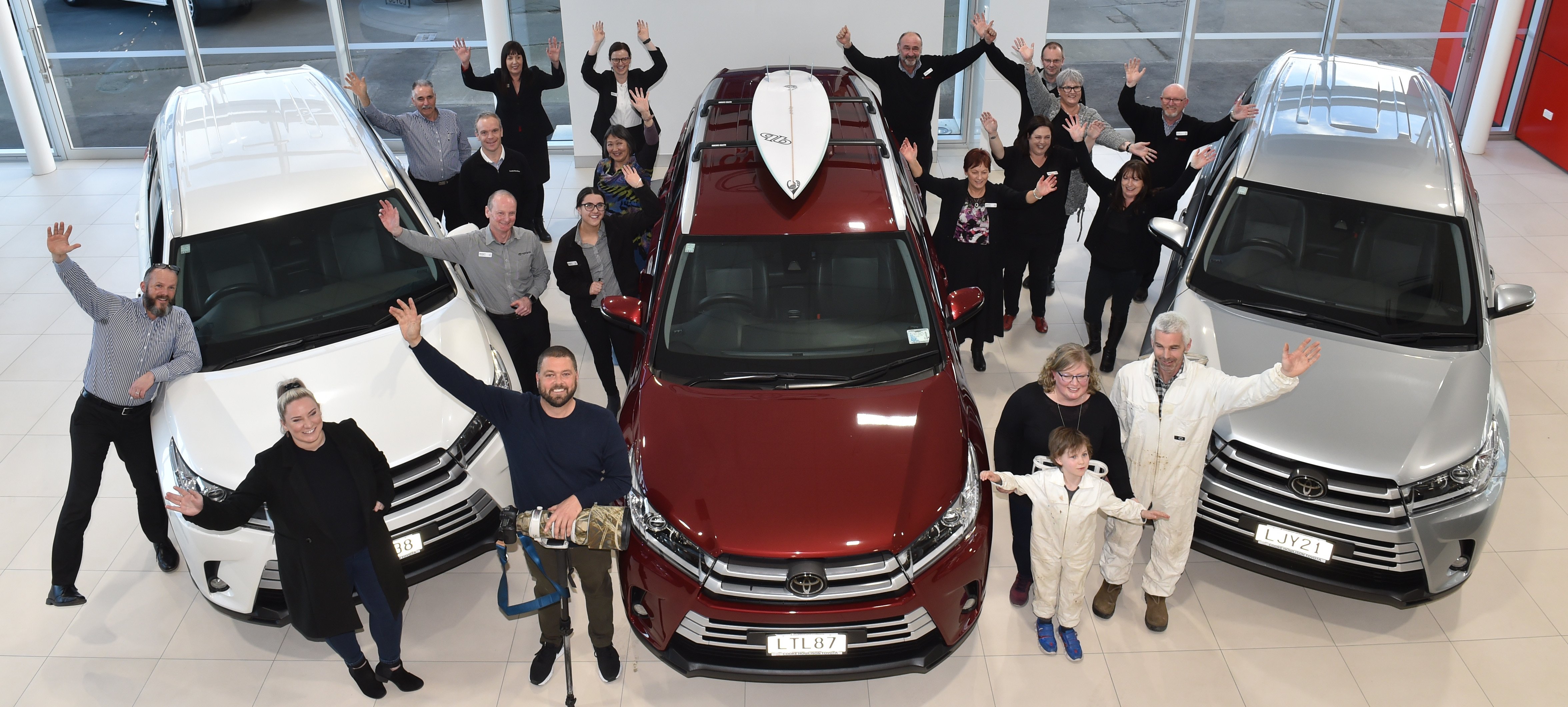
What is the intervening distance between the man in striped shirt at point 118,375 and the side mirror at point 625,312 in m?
1.79

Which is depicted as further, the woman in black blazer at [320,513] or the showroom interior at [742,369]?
the showroom interior at [742,369]

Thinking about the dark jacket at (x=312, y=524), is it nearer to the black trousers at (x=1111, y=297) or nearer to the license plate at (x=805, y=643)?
the license plate at (x=805, y=643)

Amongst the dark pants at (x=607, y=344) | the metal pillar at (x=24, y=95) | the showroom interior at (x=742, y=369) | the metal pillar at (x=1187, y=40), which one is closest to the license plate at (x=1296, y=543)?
the showroom interior at (x=742, y=369)

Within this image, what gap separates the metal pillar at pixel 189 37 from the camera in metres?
9.52

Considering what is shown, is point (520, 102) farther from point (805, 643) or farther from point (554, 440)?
point (805, 643)

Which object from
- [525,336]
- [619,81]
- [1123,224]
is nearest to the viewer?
[525,336]

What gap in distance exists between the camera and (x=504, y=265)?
5379 millimetres

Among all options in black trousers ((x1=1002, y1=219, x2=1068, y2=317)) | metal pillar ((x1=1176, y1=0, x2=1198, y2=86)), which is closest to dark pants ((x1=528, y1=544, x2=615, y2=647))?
black trousers ((x1=1002, y1=219, x2=1068, y2=317))

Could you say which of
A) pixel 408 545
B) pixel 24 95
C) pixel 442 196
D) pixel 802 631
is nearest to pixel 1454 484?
pixel 802 631

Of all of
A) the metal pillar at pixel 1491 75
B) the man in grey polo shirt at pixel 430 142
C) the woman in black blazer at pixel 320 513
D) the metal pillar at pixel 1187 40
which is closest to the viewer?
the woman in black blazer at pixel 320 513

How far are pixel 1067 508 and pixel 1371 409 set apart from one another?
1.50 meters

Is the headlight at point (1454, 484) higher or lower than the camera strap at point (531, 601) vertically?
higher

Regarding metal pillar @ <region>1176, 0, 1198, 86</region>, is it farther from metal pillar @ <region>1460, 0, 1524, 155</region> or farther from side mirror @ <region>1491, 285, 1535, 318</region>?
side mirror @ <region>1491, 285, 1535, 318</region>

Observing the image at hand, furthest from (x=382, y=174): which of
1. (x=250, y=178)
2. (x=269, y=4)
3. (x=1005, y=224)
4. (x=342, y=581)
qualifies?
(x=269, y=4)
